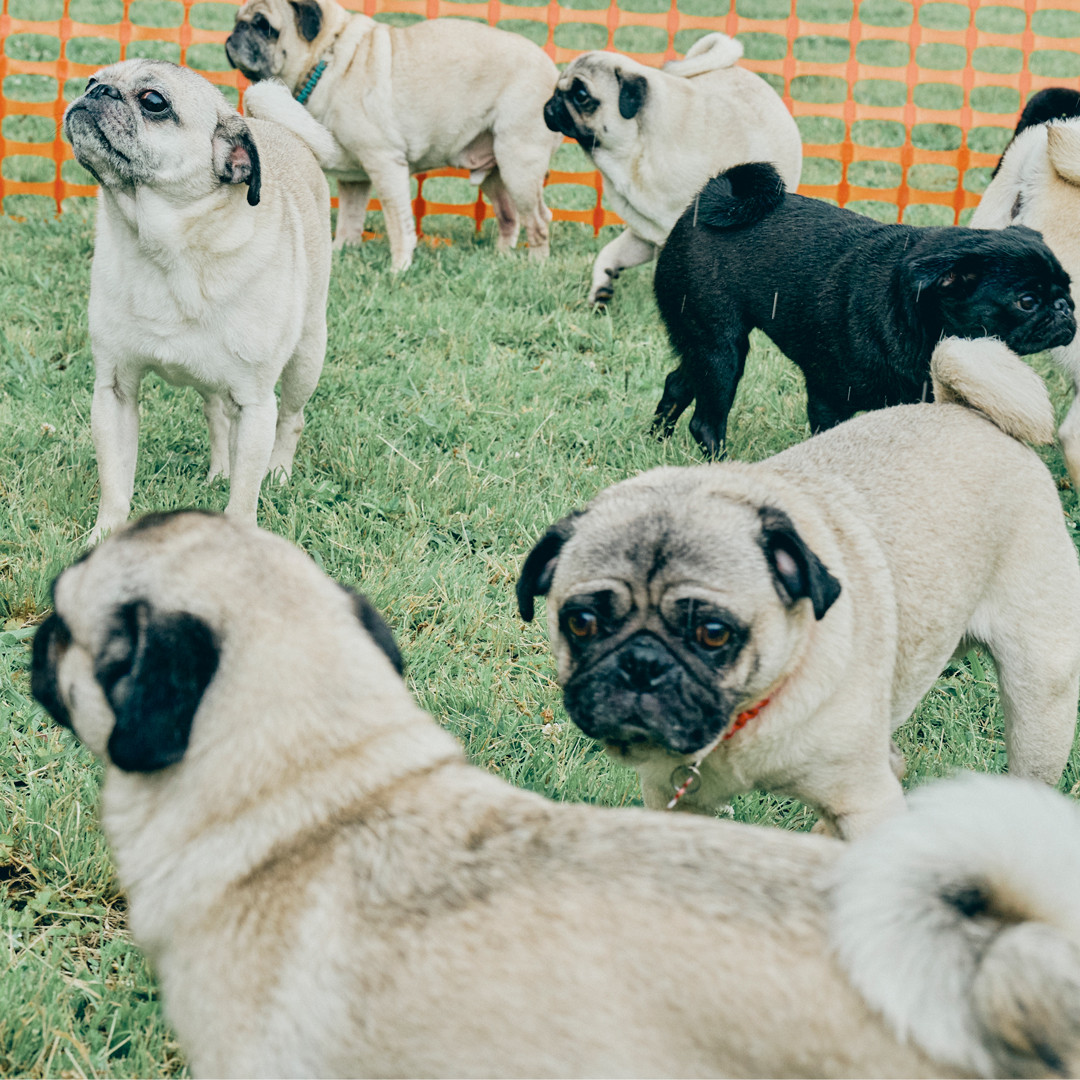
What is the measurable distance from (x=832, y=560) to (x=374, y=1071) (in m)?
1.88

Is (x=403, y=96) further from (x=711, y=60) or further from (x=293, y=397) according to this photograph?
(x=293, y=397)

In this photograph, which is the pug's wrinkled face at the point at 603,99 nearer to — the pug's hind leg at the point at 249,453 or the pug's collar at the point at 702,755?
the pug's hind leg at the point at 249,453

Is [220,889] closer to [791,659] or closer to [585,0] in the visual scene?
[791,659]

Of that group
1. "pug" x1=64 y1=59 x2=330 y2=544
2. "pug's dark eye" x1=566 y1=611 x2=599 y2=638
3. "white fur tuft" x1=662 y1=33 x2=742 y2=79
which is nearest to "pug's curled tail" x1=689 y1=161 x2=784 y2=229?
"pug" x1=64 y1=59 x2=330 y2=544

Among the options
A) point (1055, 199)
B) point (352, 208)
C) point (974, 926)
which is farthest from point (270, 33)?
Answer: point (974, 926)

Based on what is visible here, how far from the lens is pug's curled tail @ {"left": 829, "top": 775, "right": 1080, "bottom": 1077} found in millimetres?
1405

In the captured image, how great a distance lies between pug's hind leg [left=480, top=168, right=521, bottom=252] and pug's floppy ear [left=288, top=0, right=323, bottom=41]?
184 centimetres

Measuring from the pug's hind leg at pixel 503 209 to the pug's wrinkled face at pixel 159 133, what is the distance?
515 centimetres

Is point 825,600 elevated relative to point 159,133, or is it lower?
lower

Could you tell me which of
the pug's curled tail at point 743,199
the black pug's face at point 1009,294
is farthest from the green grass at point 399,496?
the black pug's face at point 1009,294

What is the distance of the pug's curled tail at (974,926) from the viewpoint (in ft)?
4.61

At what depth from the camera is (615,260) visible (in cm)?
832

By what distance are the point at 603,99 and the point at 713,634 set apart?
6.54m

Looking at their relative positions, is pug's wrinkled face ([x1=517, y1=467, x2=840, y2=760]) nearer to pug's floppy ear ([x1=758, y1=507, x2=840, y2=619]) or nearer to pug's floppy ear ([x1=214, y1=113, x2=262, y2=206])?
pug's floppy ear ([x1=758, y1=507, x2=840, y2=619])
